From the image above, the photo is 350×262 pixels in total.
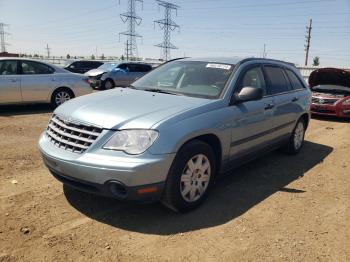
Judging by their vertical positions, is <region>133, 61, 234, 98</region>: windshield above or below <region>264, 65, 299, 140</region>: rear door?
above

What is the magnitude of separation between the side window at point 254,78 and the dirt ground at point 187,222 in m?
1.33

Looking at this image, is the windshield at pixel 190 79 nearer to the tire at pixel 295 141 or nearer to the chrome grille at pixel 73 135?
the chrome grille at pixel 73 135

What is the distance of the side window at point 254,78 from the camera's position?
16.4 feet

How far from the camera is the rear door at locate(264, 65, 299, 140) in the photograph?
568cm

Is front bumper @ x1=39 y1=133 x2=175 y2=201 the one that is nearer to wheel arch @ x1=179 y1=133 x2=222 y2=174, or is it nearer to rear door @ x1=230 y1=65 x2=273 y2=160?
wheel arch @ x1=179 y1=133 x2=222 y2=174

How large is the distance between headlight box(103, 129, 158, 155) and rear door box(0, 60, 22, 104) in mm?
7224

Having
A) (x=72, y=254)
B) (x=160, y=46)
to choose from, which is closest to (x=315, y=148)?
(x=72, y=254)

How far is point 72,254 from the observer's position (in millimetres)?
3227

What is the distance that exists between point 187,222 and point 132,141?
3.44ft

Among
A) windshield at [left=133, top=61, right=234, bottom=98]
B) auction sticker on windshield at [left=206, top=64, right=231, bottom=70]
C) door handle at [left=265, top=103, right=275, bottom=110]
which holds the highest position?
auction sticker on windshield at [left=206, top=64, right=231, bottom=70]

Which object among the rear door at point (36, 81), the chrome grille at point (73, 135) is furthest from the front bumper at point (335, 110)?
the chrome grille at point (73, 135)

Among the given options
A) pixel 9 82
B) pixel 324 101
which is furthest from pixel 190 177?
pixel 324 101

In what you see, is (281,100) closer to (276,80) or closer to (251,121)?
(276,80)

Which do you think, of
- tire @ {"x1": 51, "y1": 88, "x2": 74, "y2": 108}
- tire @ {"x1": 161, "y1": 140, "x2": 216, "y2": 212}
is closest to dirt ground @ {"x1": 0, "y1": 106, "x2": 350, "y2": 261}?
tire @ {"x1": 161, "y1": 140, "x2": 216, "y2": 212}
